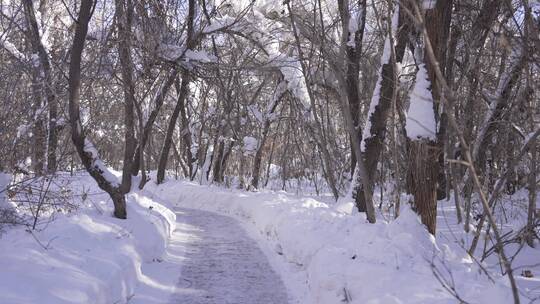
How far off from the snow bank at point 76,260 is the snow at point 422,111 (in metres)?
3.78

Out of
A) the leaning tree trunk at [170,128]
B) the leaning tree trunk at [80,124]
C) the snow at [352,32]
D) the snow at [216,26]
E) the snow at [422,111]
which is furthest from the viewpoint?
the leaning tree trunk at [170,128]

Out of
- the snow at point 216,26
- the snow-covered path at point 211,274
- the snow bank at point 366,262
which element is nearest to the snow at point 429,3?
the snow bank at point 366,262

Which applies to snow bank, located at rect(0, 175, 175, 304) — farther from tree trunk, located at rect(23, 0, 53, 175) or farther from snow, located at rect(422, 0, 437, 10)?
snow, located at rect(422, 0, 437, 10)

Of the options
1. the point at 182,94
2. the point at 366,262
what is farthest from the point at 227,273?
the point at 182,94

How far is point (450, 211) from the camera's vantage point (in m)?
12.6

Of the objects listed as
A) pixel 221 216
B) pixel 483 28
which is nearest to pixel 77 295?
pixel 483 28

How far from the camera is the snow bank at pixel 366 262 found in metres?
4.52

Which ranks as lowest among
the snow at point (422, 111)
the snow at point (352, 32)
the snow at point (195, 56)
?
the snow at point (422, 111)

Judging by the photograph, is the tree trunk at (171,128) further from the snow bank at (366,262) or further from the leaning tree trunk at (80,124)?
the snow bank at (366,262)

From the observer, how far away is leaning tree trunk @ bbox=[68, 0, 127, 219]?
7367 mm

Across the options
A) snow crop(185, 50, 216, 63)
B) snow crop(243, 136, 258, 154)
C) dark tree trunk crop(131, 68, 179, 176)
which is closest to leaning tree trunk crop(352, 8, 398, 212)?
snow crop(185, 50, 216, 63)

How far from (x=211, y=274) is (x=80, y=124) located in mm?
2951

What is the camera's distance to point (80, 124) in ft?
25.7

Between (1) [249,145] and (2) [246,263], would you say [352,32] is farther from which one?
(1) [249,145]
